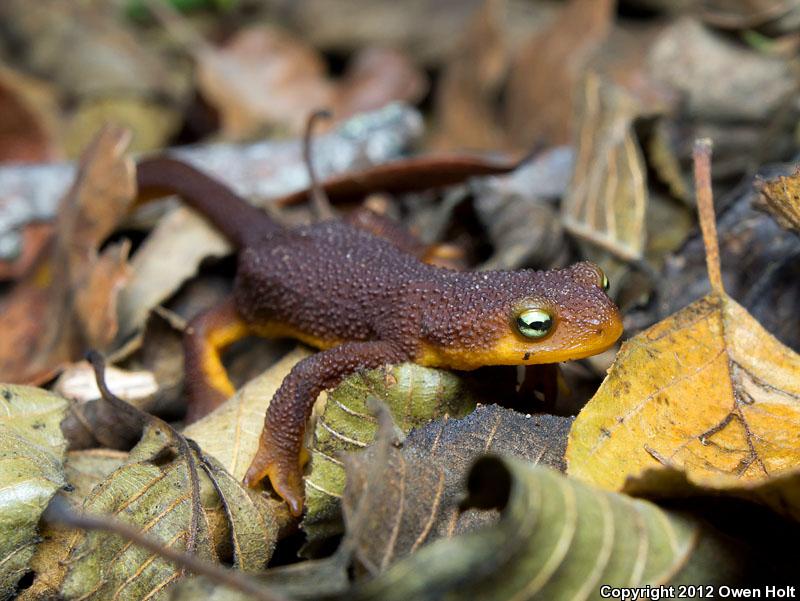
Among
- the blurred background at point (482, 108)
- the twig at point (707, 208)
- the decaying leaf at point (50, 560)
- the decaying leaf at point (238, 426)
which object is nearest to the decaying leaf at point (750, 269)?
the blurred background at point (482, 108)

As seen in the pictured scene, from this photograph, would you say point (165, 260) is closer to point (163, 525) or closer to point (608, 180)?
point (163, 525)

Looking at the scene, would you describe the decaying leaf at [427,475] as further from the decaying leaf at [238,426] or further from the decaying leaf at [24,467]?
the decaying leaf at [24,467]

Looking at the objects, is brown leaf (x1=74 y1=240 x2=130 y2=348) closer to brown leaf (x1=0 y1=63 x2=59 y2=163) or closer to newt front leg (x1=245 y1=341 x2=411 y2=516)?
newt front leg (x1=245 y1=341 x2=411 y2=516)

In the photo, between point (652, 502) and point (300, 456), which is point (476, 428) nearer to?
point (652, 502)

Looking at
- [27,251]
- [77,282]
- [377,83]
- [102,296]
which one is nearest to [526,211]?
[102,296]

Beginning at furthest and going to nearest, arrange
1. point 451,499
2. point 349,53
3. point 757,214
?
point 349,53 → point 757,214 → point 451,499

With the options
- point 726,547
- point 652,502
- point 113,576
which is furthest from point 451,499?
point 113,576
